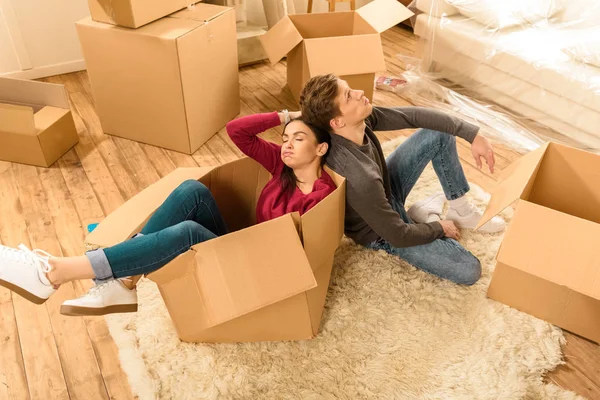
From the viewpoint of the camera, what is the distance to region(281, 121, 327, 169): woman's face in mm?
1356

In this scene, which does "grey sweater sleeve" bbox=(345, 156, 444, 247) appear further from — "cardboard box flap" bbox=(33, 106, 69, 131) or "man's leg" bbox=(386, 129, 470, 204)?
"cardboard box flap" bbox=(33, 106, 69, 131)

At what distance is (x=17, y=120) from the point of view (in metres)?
2.12

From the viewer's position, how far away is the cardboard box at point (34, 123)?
2.13 meters

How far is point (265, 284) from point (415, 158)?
2.42ft

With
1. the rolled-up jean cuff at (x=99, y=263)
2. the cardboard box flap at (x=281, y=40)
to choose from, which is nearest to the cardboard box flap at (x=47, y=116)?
the cardboard box flap at (x=281, y=40)

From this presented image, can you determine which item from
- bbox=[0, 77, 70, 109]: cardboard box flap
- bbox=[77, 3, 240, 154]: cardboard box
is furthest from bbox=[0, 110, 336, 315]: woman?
bbox=[0, 77, 70, 109]: cardboard box flap

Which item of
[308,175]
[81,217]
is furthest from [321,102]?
[81,217]

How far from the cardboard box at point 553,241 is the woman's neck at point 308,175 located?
0.49m

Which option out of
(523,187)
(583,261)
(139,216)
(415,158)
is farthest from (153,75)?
(583,261)

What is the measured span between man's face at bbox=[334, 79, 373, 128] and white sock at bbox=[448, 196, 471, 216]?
551 millimetres

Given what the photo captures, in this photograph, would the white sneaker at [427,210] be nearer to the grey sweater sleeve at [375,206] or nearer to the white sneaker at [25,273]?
the grey sweater sleeve at [375,206]

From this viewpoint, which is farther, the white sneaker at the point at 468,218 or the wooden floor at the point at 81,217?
the white sneaker at the point at 468,218

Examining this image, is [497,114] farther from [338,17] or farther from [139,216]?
[139,216]

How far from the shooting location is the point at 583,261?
4.00 ft
